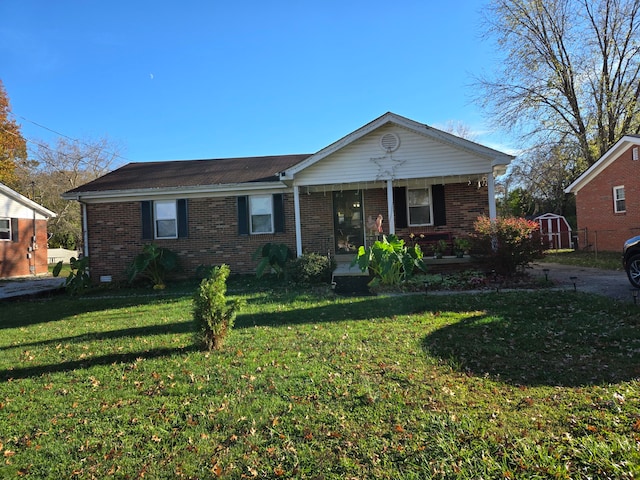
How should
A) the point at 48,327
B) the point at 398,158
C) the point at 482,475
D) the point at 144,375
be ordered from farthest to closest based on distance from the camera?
the point at 398,158, the point at 48,327, the point at 144,375, the point at 482,475

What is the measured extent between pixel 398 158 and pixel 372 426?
367 inches

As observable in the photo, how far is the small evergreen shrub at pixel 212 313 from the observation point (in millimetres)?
5168

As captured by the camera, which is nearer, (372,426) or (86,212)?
(372,426)

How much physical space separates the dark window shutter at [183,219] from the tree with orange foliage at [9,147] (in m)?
26.1

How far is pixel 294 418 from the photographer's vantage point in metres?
3.35

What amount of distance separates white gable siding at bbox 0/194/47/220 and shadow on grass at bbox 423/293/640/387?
21.4 metres

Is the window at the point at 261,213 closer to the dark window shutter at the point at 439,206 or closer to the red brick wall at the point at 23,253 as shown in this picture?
the dark window shutter at the point at 439,206

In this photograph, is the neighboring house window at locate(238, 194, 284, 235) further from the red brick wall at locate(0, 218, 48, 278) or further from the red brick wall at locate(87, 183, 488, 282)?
the red brick wall at locate(0, 218, 48, 278)

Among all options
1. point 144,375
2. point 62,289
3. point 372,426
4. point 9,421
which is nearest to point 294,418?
point 372,426

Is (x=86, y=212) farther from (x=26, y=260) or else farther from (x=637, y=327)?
(x=637, y=327)

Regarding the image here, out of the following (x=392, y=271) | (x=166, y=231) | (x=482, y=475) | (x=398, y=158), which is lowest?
(x=482, y=475)

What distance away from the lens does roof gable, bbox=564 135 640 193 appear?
15.9m

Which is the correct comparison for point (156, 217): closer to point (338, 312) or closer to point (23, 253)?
point (338, 312)

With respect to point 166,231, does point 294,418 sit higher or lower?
lower
